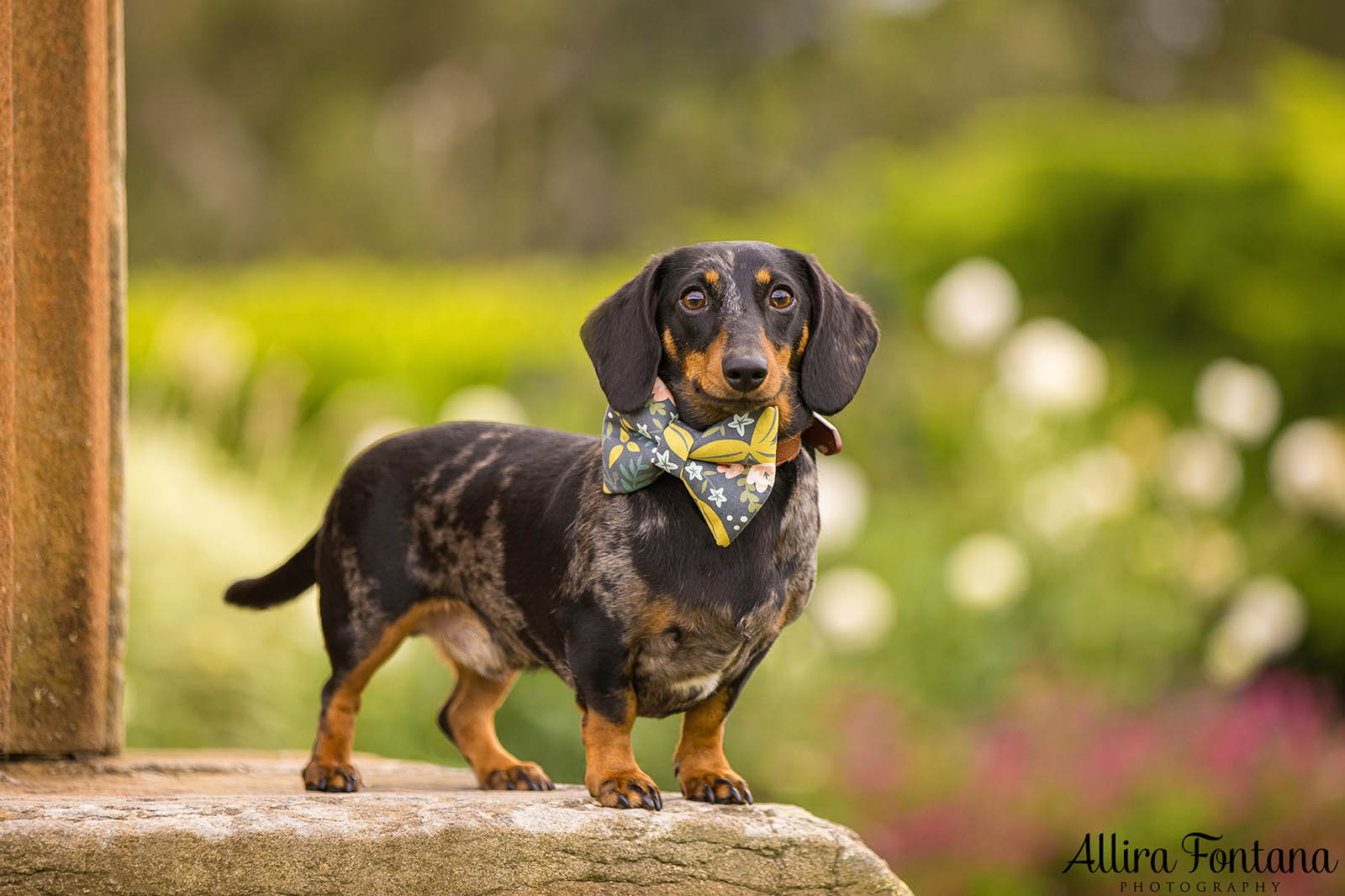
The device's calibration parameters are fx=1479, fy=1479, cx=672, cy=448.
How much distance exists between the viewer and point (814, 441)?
3590 millimetres

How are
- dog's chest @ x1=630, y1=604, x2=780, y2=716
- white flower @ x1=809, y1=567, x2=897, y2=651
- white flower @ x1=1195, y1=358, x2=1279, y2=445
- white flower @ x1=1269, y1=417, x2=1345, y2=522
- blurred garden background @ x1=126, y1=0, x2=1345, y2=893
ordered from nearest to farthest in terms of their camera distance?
dog's chest @ x1=630, y1=604, x2=780, y2=716 → blurred garden background @ x1=126, y1=0, x2=1345, y2=893 → white flower @ x1=809, y1=567, x2=897, y2=651 → white flower @ x1=1195, y1=358, x2=1279, y2=445 → white flower @ x1=1269, y1=417, x2=1345, y2=522

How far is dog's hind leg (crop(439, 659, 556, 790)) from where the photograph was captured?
13.4 feet

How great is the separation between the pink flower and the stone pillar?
76.4 inches

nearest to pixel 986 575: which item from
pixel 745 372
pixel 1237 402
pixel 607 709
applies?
pixel 1237 402

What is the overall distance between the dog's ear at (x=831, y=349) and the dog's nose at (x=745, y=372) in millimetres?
268

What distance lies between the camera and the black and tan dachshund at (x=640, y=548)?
333 cm

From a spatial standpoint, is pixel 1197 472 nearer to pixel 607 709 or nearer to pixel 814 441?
pixel 814 441

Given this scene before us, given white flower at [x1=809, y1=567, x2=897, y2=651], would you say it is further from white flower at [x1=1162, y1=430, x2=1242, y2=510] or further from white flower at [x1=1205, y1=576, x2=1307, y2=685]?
white flower at [x1=1162, y1=430, x2=1242, y2=510]

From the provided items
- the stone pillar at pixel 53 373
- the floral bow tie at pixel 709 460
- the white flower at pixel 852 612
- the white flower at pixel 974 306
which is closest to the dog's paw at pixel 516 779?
the floral bow tie at pixel 709 460

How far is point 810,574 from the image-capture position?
3562 mm

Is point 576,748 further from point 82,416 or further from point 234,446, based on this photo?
point 234,446

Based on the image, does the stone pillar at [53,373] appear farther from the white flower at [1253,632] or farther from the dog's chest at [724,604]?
the white flower at [1253,632]

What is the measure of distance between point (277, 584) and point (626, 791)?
1467 mm

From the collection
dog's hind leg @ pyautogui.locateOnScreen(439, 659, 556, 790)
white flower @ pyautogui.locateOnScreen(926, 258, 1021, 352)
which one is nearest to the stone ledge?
dog's hind leg @ pyautogui.locateOnScreen(439, 659, 556, 790)
